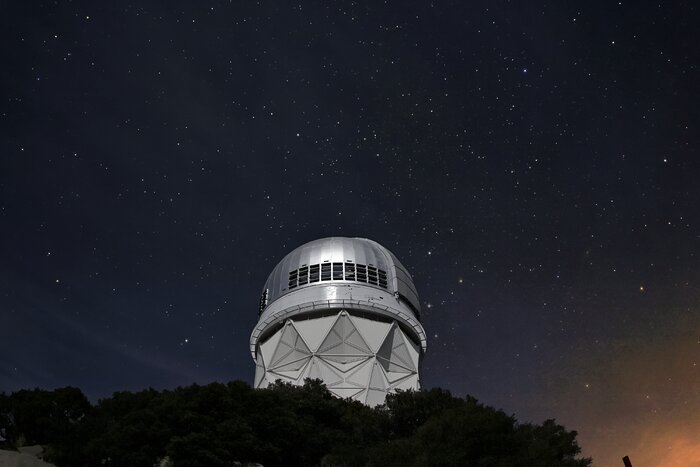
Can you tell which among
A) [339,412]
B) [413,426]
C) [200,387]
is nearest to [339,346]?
[339,412]

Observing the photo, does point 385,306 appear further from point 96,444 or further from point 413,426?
point 96,444

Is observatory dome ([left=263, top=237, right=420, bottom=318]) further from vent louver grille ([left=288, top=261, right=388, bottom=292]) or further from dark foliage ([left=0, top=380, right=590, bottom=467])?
dark foliage ([left=0, top=380, right=590, bottom=467])

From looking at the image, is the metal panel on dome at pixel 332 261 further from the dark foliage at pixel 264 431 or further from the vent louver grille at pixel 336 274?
the dark foliage at pixel 264 431

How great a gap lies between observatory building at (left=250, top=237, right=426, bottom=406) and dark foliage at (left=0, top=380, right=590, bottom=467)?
8.87 m

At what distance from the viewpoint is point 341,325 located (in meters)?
38.7

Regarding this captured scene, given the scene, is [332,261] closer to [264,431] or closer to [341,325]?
[341,325]

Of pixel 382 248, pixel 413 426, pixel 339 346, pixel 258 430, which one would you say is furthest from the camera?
pixel 382 248

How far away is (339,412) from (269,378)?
11.0 meters

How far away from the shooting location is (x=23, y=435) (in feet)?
81.1

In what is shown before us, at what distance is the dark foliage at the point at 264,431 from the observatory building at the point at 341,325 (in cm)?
887

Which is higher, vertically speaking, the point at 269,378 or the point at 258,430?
the point at 269,378

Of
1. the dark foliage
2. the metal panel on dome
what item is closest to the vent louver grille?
the metal panel on dome

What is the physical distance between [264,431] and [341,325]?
1470cm

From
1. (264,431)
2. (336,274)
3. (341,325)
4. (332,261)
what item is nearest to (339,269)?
(336,274)
